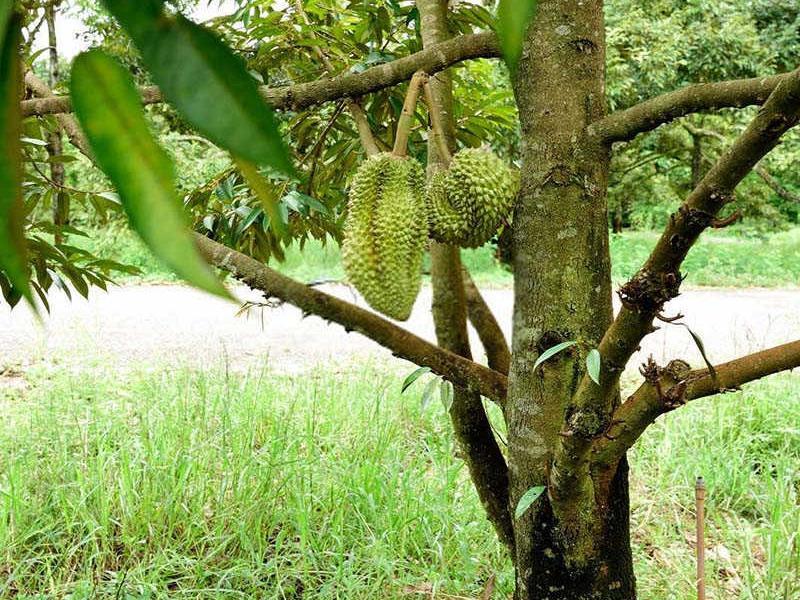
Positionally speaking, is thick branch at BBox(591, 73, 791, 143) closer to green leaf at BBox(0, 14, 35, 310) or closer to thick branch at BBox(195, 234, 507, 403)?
thick branch at BBox(195, 234, 507, 403)

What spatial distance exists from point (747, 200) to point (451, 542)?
18.8 ft

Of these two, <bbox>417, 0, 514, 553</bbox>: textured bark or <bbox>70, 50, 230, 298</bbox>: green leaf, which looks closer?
<bbox>70, 50, 230, 298</bbox>: green leaf

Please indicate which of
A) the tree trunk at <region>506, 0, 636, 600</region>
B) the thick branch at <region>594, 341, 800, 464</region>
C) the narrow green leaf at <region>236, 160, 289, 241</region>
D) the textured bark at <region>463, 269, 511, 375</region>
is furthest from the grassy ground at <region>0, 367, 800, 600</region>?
the narrow green leaf at <region>236, 160, 289, 241</region>

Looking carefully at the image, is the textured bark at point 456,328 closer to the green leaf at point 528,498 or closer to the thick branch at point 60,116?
the green leaf at point 528,498

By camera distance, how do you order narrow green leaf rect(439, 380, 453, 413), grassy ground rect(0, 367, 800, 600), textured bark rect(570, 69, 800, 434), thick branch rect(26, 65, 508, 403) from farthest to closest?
grassy ground rect(0, 367, 800, 600), narrow green leaf rect(439, 380, 453, 413), thick branch rect(26, 65, 508, 403), textured bark rect(570, 69, 800, 434)

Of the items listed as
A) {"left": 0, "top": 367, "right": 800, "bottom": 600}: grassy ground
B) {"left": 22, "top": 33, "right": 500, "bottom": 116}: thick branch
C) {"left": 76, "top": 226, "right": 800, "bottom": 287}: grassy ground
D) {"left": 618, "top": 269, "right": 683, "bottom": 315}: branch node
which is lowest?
{"left": 0, "top": 367, "right": 800, "bottom": 600}: grassy ground

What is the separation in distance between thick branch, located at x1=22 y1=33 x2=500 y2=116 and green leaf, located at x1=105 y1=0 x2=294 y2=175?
1.64 feet

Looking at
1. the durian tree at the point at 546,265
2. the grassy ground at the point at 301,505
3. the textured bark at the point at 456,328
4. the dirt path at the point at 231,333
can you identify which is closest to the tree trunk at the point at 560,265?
the durian tree at the point at 546,265

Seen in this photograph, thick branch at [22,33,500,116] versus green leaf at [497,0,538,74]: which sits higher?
thick branch at [22,33,500,116]

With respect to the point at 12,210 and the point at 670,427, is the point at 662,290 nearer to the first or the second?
the point at 12,210

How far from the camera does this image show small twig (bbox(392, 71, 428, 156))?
2.12 feet

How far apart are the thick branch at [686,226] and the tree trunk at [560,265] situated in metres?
0.13

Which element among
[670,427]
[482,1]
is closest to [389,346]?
[482,1]

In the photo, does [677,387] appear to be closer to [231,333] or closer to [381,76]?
[381,76]
